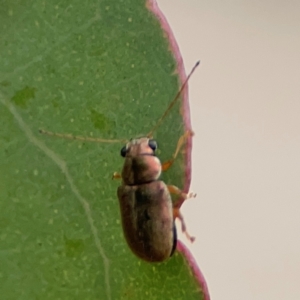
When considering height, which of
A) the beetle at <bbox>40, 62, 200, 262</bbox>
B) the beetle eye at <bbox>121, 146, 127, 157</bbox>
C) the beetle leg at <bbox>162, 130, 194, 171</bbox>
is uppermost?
the beetle leg at <bbox>162, 130, 194, 171</bbox>

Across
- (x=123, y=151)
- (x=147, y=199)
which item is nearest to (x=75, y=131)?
(x=123, y=151)

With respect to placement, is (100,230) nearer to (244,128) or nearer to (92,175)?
(92,175)

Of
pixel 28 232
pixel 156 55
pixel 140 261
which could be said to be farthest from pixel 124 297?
pixel 156 55

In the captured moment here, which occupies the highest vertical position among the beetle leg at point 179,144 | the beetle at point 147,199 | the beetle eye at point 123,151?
the beetle leg at point 179,144

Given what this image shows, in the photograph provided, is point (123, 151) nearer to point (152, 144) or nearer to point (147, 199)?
point (152, 144)

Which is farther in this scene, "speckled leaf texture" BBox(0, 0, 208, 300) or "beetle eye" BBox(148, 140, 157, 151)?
"beetle eye" BBox(148, 140, 157, 151)
